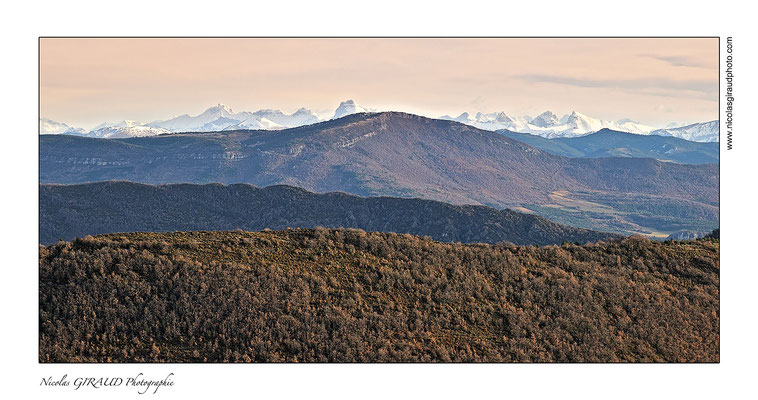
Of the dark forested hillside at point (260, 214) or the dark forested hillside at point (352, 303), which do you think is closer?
the dark forested hillside at point (352, 303)

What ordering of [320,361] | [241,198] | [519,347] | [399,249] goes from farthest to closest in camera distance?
A: [241,198], [399,249], [519,347], [320,361]

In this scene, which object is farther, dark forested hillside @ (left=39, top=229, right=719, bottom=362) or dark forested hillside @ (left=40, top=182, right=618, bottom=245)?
dark forested hillside @ (left=40, top=182, right=618, bottom=245)

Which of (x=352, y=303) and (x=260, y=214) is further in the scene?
(x=260, y=214)

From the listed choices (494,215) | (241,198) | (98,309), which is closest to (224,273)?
(98,309)
